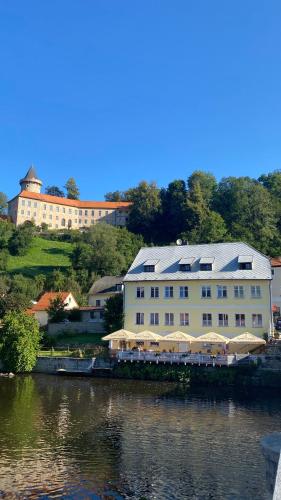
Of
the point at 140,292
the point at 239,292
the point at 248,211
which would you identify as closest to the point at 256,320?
the point at 239,292

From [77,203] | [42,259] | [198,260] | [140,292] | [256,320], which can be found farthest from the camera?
[77,203]

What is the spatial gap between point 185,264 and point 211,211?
2492 inches

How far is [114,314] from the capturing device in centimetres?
5100


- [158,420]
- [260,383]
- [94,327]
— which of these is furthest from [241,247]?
[158,420]

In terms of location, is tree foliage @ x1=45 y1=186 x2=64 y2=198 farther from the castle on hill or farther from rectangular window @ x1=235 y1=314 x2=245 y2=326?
rectangular window @ x1=235 y1=314 x2=245 y2=326

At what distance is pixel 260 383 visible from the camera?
38.4 metres

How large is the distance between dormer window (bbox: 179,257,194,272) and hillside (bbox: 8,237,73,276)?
60235mm

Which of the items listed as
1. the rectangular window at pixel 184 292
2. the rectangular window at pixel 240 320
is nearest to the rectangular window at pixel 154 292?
the rectangular window at pixel 184 292

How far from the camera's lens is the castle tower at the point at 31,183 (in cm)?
16462

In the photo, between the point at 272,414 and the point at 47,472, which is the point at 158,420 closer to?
the point at 272,414

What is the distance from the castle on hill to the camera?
478 feet

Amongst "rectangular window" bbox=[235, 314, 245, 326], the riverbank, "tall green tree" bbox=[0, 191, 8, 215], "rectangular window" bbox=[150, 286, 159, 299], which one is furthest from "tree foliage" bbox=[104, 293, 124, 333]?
"tall green tree" bbox=[0, 191, 8, 215]

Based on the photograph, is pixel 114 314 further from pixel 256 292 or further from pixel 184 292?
pixel 256 292

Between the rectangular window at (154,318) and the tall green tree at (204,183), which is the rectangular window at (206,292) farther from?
the tall green tree at (204,183)
